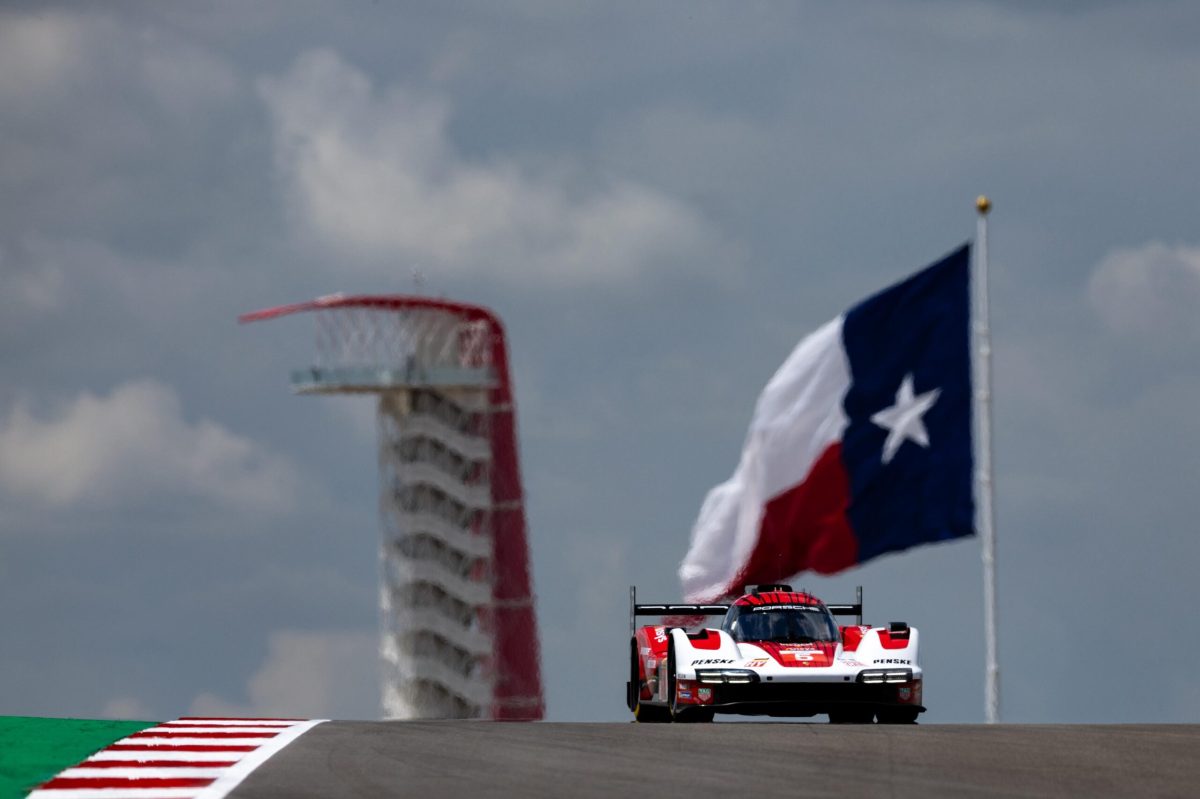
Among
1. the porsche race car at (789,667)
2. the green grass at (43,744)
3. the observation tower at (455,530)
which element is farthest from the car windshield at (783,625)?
the observation tower at (455,530)

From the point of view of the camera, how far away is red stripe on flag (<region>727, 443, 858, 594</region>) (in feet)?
94.9

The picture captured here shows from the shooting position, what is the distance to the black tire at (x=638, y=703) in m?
24.6

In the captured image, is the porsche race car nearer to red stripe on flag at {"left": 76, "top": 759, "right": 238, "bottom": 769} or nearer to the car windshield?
the car windshield

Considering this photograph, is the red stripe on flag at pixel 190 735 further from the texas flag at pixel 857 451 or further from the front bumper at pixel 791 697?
the texas flag at pixel 857 451

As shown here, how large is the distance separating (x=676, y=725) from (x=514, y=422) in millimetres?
103655

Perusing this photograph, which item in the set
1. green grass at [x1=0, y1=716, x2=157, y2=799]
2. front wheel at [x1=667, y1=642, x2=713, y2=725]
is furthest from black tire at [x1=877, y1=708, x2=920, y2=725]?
green grass at [x1=0, y1=716, x2=157, y2=799]

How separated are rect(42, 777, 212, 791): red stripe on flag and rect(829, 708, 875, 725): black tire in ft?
30.1

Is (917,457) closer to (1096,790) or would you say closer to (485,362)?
(1096,790)

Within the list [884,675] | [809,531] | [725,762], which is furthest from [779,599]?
[725,762]

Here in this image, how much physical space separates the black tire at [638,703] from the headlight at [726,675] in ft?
6.61

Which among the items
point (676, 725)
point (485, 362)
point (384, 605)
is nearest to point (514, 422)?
point (485, 362)

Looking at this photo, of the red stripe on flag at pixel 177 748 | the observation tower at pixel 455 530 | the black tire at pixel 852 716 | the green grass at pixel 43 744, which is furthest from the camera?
the observation tower at pixel 455 530

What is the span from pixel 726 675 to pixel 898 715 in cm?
205

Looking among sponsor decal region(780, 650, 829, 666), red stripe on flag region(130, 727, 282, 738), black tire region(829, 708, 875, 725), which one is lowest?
black tire region(829, 708, 875, 725)
